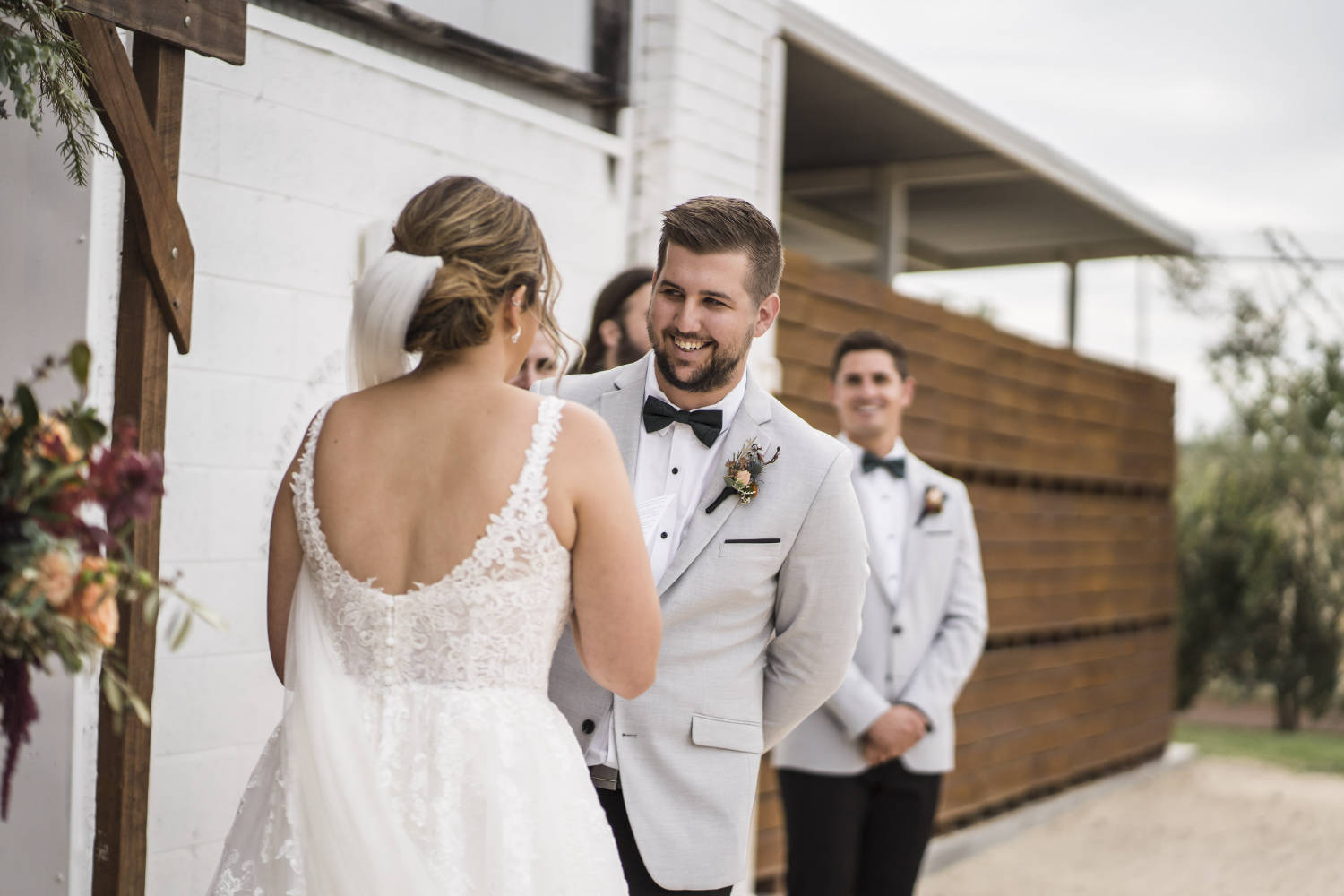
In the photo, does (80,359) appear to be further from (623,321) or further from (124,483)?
(623,321)

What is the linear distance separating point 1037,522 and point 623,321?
5365 mm

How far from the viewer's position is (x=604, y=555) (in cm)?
193

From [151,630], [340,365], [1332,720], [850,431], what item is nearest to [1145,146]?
[1332,720]

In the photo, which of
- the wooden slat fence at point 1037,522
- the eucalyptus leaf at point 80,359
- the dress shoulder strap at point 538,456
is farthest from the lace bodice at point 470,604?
the wooden slat fence at point 1037,522

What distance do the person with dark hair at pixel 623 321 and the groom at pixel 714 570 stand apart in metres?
1.06

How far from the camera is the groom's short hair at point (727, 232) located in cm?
252

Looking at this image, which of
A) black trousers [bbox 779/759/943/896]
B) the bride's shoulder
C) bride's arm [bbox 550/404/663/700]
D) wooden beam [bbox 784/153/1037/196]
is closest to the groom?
bride's arm [bbox 550/404/663/700]

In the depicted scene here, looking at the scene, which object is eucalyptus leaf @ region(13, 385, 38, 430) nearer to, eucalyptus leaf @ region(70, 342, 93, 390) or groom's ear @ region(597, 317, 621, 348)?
eucalyptus leaf @ region(70, 342, 93, 390)

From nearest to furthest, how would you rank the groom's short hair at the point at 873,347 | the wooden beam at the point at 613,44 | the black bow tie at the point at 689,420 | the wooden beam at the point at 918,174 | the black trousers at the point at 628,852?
1. the black trousers at the point at 628,852
2. the black bow tie at the point at 689,420
3. the groom's short hair at the point at 873,347
4. the wooden beam at the point at 613,44
5. the wooden beam at the point at 918,174

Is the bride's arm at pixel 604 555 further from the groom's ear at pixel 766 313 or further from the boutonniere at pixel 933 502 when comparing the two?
the boutonniere at pixel 933 502

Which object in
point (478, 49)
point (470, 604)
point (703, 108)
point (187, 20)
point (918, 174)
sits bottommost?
point (470, 604)

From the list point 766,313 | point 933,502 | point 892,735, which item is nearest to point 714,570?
point 766,313

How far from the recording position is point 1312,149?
15.2 metres

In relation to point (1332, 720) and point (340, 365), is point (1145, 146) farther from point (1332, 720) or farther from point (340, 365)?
point (340, 365)
